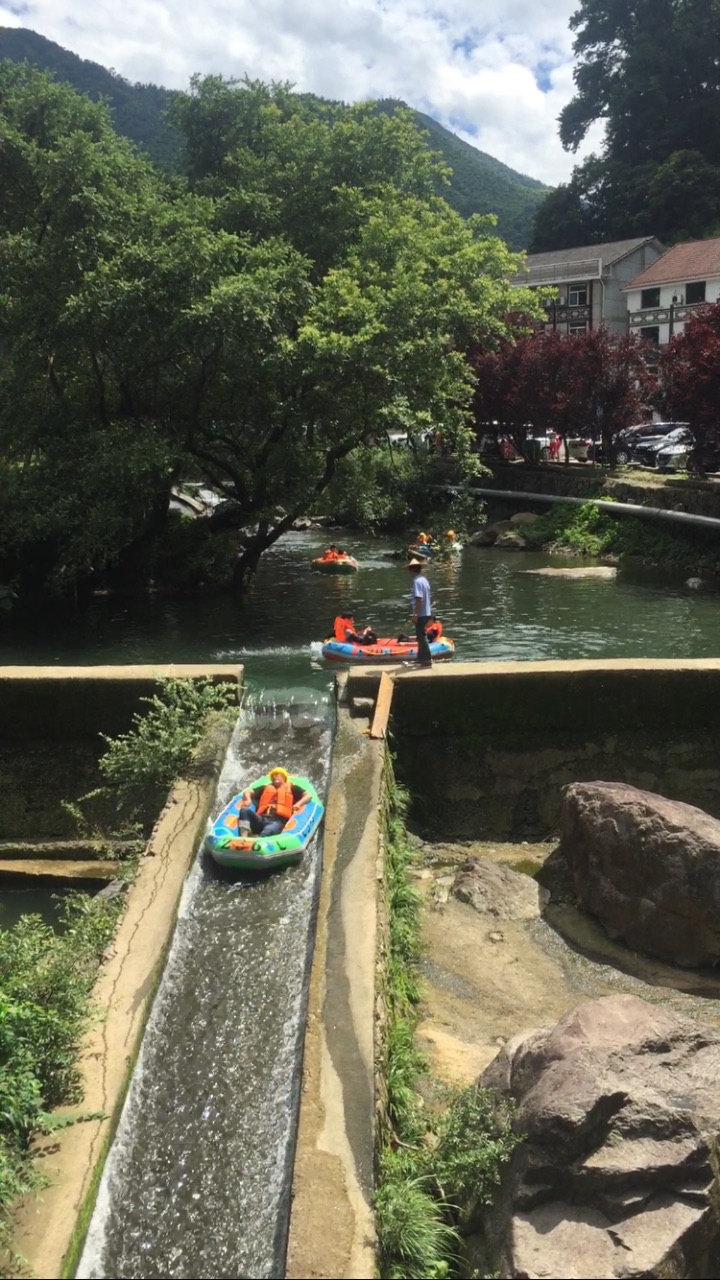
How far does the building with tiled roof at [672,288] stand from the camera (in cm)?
4931

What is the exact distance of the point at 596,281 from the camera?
5578 centimetres

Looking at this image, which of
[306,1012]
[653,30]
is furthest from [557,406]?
[653,30]

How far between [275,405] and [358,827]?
12.1m

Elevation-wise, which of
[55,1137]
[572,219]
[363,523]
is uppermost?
[572,219]

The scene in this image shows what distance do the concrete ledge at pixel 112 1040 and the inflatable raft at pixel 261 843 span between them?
0.81 feet

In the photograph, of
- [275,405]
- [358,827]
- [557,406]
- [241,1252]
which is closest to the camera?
[241,1252]

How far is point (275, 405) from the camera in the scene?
1950 centimetres

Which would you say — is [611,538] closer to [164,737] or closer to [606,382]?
[606,382]

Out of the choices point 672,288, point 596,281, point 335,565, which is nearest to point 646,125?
point 596,281

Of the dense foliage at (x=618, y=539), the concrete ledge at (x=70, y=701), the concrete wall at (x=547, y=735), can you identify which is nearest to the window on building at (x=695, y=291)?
the dense foliage at (x=618, y=539)

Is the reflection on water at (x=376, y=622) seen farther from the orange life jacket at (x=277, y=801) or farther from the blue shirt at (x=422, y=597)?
the orange life jacket at (x=277, y=801)

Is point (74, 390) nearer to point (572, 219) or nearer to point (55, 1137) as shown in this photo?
point (55, 1137)

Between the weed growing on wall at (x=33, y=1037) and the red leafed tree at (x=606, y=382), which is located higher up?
the red leafed tree at (x=606, y=382)

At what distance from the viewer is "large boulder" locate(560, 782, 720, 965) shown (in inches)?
338
